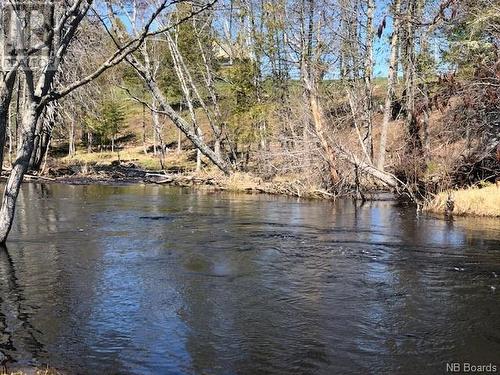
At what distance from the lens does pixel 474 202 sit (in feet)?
62.7

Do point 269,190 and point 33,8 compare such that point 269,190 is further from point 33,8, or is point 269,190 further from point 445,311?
point 445,311

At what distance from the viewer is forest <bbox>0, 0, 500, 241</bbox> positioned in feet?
40.0

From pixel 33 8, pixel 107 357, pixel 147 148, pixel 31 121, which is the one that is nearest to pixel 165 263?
pixel 31 121

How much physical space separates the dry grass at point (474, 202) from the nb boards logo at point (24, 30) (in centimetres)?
1362

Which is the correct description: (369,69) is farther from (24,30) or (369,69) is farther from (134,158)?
(134,158)

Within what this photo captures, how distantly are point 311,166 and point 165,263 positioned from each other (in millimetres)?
15080

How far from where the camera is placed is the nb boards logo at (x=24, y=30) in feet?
36.7

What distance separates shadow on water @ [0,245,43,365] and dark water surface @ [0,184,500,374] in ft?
0.08

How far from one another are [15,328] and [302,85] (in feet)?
72.7

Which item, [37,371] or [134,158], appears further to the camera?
[134,158]

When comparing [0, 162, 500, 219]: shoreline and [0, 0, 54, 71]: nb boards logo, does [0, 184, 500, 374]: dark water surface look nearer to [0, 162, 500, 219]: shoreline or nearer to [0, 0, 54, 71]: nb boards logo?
[0, 162, 500, 219]: shoreline

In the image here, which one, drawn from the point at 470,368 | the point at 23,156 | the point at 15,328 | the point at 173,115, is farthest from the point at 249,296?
the point at 173,115

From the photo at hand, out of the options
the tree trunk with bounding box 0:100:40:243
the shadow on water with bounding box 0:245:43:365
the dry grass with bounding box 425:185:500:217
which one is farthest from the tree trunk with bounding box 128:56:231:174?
the shadow on water with bounding box 0:245:43:365

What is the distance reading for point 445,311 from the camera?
8234 millimetres
